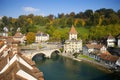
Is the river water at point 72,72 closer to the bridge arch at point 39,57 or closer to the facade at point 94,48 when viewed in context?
the facade at point 94,48

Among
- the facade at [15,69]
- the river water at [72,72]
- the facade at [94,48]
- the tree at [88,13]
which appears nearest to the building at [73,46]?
the facade at [94,48]

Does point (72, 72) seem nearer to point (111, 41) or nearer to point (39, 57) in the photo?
point (39, 57)

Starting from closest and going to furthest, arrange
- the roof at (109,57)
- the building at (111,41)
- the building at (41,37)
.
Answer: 1. the roof at (109,57)
2. the building at (111,41)
3. the building at (41,37)

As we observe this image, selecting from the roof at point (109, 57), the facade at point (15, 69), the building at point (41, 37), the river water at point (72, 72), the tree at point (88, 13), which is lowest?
the river water at point (72, 72)

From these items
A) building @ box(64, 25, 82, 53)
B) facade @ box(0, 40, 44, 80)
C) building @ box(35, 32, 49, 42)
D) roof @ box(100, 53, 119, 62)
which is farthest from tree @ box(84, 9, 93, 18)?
facade @ box(0, 40, 44, 80)

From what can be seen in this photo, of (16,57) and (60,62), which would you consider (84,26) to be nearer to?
(60,62)

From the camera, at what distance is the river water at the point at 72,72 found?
28.1 m

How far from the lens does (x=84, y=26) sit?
68.6 m

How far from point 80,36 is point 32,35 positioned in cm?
1264

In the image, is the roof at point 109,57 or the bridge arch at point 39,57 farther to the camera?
the bridge arch at point 39,57

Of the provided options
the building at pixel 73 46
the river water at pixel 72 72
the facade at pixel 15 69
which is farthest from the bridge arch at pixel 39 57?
the facade at pixel 15 69

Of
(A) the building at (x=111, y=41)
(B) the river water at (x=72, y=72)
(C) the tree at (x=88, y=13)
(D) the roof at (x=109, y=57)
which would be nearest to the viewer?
(B) the river water at (x=72, y=72)

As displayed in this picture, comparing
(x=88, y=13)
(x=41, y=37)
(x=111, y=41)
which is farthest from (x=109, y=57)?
(x=88, y=13)

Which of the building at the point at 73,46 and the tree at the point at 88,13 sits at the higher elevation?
the tree at the point at 88,13
